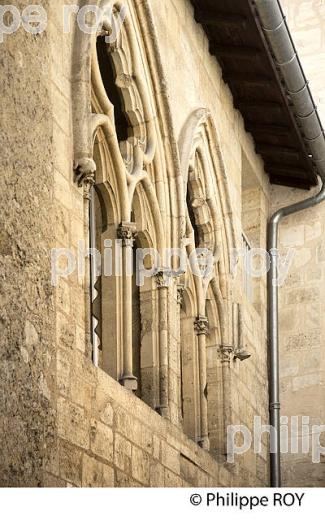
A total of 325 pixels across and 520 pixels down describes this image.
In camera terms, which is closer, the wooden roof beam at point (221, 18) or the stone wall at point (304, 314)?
the wooden roof beam at point (221, 18)

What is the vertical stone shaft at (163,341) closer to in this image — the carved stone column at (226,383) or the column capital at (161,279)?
the column capital at (161,279)

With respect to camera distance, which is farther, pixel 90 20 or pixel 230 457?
pixel 230 457

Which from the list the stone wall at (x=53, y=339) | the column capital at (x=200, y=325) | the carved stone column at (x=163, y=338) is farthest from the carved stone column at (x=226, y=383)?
the carved stone column at (x=163, y=338)

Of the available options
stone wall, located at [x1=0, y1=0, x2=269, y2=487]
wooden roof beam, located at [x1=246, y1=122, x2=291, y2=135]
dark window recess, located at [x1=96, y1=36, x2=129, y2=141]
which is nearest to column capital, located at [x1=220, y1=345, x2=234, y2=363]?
stone wall, located at [x1=0, y1=0, x2=269, y2=487]

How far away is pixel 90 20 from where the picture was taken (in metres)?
7.80

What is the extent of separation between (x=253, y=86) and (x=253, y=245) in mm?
1708

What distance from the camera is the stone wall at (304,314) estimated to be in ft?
41.5

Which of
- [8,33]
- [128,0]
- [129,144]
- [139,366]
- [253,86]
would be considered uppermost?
[253,86]

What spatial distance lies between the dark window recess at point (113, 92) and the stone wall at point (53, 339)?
348 millimetres

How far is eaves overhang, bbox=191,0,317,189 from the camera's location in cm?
1078

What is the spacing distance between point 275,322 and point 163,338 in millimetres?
4147

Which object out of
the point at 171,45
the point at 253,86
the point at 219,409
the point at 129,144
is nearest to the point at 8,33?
the point at 129,144

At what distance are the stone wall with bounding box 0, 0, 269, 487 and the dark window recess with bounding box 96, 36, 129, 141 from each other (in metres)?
0.35

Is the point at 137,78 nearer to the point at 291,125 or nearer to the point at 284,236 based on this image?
the point at 291,125
